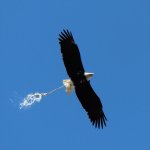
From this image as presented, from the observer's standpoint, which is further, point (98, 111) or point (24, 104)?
point (98, 111)

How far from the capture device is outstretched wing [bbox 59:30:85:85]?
2997 centimetres

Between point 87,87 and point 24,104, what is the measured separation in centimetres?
263

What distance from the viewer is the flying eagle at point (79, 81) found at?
1182 inches

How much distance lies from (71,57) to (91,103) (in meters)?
2.03

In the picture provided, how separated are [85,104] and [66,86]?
38.9 inches

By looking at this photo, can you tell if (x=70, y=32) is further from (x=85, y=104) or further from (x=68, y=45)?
(x=85, y=104)

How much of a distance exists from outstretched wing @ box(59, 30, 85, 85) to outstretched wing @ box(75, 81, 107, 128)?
427mm

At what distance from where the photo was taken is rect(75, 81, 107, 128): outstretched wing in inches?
1211

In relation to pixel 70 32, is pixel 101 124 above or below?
below

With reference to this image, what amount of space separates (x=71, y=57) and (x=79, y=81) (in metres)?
1.07

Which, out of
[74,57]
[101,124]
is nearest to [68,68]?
[74,57]

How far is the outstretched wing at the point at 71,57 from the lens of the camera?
98.3 feet

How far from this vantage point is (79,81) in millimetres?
30609

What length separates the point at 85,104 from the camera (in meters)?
30.9
